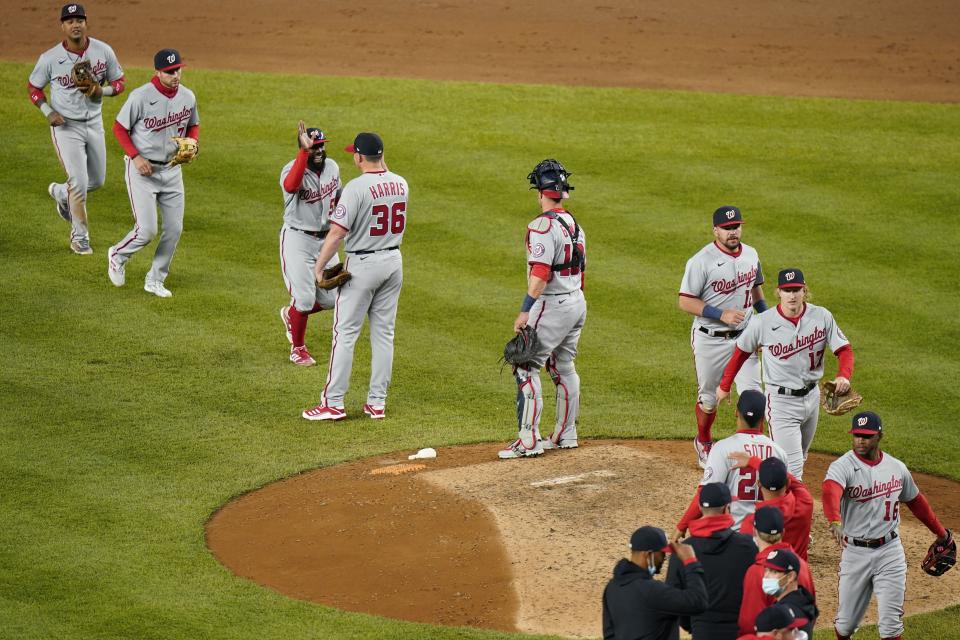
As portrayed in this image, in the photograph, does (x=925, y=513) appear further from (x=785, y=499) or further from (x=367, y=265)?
(x=367, y=265)

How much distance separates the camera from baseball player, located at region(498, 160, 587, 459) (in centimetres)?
933

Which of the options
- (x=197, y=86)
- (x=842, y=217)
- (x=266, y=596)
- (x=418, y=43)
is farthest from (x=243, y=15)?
(x=266, y=596)

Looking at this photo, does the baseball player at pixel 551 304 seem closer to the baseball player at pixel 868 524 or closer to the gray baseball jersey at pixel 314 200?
the gray baseball jersey at pixel 314 200

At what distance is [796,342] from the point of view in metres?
8.34

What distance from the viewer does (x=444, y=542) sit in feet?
26.8

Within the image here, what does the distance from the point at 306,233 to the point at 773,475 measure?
241 inches

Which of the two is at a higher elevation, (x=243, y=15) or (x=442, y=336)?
(x=243, y=15)

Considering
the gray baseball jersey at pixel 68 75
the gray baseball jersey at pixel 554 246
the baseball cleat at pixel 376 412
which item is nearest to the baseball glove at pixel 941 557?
the gray baseball jersey at pixel 554 246

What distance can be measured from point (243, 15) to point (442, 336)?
14782 mm

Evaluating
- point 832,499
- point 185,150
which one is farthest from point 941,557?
point 185,150

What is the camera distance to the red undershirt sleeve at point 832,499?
700cm

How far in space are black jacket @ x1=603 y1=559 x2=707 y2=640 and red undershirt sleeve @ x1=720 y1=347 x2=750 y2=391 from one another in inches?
118

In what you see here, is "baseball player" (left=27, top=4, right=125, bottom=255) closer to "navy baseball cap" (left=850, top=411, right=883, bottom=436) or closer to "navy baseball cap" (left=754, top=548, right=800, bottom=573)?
"navy baseball cap" (left=850, top=411, right=883, bottom=436)

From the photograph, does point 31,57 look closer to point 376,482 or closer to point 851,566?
point 376,482
